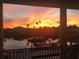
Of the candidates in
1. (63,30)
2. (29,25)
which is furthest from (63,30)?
(29,25)

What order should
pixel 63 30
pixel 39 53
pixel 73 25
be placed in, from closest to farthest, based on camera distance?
pixel 39 53, pixel 63 30, pixel 73 25

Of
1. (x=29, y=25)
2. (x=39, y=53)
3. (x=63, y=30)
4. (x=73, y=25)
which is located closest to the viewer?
(x=39, y=53)

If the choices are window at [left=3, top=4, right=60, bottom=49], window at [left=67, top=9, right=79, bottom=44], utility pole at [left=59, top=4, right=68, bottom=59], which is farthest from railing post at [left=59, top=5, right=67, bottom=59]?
window at [left=67, top=9, right=79, bottom=44]

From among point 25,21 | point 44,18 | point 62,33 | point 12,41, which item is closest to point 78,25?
point 62,33

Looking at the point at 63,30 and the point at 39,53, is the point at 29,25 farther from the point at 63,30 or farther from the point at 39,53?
the point at 63,30

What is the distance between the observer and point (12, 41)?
8.52 metres

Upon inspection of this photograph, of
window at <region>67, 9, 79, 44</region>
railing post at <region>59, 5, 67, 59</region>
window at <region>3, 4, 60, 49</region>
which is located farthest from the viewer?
window at <region>67, 9, 79, 44</region>

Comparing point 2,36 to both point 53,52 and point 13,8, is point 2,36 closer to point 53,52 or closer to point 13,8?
point 13,8

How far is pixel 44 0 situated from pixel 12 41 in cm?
186

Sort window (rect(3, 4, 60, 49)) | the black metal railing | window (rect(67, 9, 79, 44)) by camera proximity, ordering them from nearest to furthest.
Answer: the black metal railing < window (rect(3, 4, 60, 49)) < window (rect(67, 9, 79, 44))

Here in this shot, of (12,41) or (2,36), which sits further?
(12,41)

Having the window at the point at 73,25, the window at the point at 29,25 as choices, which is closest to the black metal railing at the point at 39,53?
the window at the point at 29,25

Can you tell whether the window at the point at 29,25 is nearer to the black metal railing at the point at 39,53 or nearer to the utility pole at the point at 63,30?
the utility pole at the point at 63,30

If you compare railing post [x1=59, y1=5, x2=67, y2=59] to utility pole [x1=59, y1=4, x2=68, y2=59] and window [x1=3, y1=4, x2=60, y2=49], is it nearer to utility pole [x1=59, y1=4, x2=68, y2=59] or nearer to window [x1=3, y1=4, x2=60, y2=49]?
utility pole [x1=59, y1=4, x2=68, y2=59]
